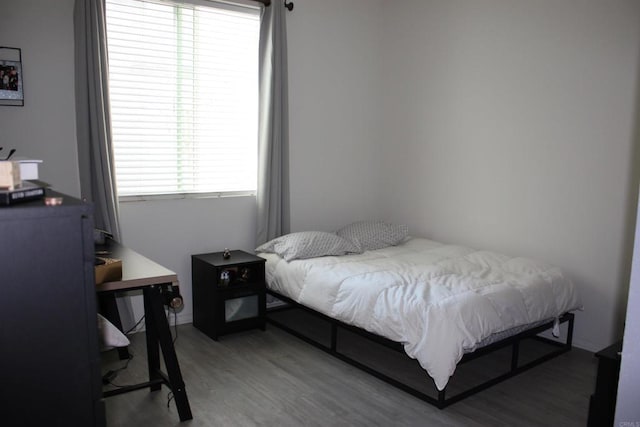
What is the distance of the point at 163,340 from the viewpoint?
93.3 inches

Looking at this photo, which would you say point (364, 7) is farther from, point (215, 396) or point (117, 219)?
point (215, 396)

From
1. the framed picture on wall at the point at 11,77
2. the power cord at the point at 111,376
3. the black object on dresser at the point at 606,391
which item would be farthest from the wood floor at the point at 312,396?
the framed picture on wall at the point at 11,77

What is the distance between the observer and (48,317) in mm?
1223

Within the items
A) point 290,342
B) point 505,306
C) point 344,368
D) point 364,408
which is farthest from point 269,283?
point 505,306

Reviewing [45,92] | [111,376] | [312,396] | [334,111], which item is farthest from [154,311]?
[334,111]

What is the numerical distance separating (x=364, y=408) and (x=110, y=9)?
292 centimetres

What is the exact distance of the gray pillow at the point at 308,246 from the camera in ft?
11.7

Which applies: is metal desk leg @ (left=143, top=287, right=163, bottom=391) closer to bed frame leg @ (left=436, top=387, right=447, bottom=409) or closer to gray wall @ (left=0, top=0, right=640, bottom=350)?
gray wall @ (left=0, top=0, right=640, bottom=350)

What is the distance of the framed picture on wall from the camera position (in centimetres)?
300

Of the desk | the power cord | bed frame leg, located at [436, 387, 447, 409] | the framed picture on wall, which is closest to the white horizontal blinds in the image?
the framed picture on wall

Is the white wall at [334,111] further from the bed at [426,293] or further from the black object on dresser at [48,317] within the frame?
the black object on dresser at [48,317]

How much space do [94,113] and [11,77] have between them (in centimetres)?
49

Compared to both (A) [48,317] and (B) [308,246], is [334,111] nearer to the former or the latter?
(B) [308,246]

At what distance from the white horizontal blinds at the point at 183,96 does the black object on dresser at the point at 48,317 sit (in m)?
2.37
